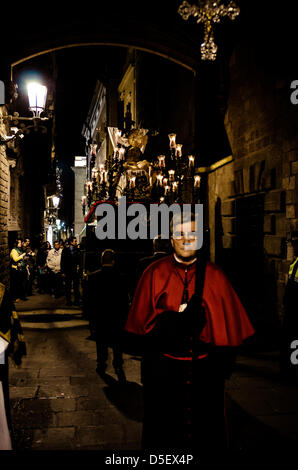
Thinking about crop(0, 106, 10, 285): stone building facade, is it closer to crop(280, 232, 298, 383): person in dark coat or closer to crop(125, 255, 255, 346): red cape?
crop(280, 232, 298, 383): person in dark coat

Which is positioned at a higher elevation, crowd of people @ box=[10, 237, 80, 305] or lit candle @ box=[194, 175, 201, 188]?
lit candle @ box=[194, 175, 201, 188]

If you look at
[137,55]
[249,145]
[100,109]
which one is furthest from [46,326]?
[100,109]

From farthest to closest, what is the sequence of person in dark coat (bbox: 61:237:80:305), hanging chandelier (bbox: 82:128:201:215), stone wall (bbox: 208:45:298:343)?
1. hanging chandelier (bbox: 82:128:201:215)
2. person in dark coat (bbox: 61:237:80:305)
3. stone wall (bbox: 208:45:298:343)

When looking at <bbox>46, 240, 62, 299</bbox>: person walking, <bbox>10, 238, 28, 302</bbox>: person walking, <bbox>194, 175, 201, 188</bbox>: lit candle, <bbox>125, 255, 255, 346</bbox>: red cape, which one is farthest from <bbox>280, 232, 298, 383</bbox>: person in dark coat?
<bbox>46, 240, 62, 299</bbox>: person walking

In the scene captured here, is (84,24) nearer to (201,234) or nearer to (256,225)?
Result: (256,225)

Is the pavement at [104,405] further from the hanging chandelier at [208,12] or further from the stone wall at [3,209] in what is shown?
the hanging chandelier at [208,12]

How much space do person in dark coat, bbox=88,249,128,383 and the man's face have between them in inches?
132

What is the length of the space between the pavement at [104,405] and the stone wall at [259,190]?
76.2 inches

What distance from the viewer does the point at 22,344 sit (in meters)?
3.65

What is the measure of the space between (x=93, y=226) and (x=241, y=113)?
564cm

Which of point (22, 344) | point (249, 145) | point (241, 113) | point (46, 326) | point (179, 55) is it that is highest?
point (179, 55)

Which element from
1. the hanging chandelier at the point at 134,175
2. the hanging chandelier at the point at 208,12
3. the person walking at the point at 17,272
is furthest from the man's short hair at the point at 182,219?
the hanging chandelier at the point at 134,175

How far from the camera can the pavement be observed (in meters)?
4.18

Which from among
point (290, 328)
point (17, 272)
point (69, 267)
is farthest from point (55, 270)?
point (290, 328)
